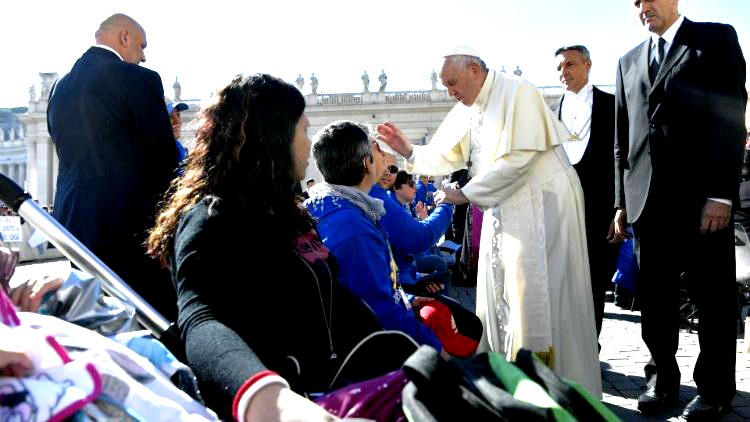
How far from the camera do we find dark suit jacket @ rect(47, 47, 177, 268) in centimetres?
341

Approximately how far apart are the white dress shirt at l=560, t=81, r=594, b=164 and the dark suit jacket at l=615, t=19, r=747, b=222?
4.73 feet

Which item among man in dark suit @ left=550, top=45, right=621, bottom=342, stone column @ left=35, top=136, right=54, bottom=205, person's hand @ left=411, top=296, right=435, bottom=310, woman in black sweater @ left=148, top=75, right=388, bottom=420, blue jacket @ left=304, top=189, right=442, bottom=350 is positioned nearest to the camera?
woman in black sweater @ left=148, top=75, right=388, bottom=420

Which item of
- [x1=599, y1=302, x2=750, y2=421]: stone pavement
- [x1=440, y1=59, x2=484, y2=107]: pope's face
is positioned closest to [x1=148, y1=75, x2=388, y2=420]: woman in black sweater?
[x1=440, y1=59, x2=484, y2=107]: pope's face

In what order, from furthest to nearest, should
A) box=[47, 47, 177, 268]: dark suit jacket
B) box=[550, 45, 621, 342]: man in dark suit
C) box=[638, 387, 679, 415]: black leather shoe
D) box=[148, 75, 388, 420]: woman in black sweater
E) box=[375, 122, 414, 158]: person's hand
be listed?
box=[550, 45, 621, 342]: man in dark suit, box=[375, 122, 414, 158]: person's hand, box=[638, 387, 679, 415]: black leather shoe, box=[47, 47, 177, 268]: dark suit jacket, box=[148, 75, 388, 420]: woman in black sweater

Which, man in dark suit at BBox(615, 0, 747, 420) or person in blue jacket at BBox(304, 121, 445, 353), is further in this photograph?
man in dark suit at BBox(615, 0, 747, 420)

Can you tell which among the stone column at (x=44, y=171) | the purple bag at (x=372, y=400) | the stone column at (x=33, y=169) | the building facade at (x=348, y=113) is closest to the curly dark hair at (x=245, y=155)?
the purple bag at (x=372, y=400)

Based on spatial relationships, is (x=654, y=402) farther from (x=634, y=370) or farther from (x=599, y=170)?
(x=599, y=170)

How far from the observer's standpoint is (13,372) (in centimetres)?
120

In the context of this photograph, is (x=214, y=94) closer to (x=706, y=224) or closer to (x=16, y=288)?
(x=16, y=288)

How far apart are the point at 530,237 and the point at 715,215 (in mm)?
949

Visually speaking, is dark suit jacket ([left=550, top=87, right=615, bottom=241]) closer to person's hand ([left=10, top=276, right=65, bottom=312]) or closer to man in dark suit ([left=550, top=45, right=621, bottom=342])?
man in dark suit ([left=550, top=45, right=621, bottom=342])

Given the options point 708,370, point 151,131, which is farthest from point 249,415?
point 708,370

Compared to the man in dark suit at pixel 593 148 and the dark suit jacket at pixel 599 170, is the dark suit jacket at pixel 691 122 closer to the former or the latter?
the man in dark suit at pixel 593 148

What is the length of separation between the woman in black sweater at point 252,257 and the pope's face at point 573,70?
425cm
